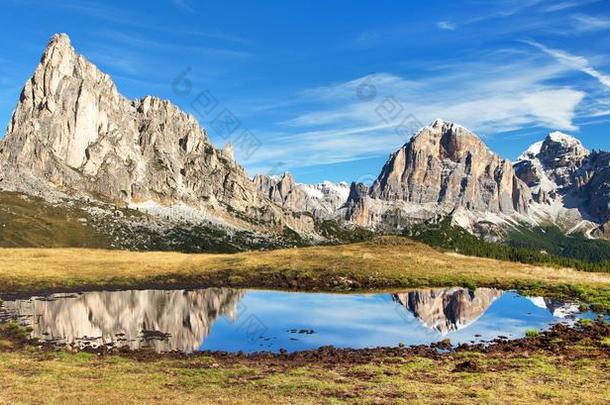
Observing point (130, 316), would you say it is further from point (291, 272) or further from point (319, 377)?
point (291, 272)

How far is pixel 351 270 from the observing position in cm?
8969

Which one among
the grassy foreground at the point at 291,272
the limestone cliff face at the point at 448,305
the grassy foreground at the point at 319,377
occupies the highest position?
the grassy foreground at the point at 291,272

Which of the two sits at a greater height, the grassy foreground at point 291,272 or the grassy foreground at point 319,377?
the grassy foreground at point 291,272

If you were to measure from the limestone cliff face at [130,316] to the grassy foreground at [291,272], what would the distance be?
1091 cm

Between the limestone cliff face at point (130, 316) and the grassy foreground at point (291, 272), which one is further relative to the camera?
Result: the grassy foreground at point (291, 272)

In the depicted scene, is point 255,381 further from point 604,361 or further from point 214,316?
point 214,316

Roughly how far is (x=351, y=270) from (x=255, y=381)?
199ft

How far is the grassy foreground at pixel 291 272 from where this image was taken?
8006cm

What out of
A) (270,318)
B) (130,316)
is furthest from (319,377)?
(130,316)

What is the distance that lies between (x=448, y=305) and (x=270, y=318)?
949 inches

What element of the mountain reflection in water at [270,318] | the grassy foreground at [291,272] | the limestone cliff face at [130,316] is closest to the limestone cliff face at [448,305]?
the mountain reflection in water at [270,318]

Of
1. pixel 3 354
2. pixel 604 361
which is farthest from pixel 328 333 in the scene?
pixel 3 354

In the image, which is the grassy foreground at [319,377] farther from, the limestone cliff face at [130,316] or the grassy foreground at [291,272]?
the grassy foreground at [291,272]

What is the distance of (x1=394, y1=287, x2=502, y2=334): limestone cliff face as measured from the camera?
5556 centimetres
